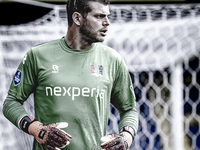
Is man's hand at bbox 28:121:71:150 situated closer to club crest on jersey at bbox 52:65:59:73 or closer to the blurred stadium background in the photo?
club crest on jersey at bbox 52:65:59:73

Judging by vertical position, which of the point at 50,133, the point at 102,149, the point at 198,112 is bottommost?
the point at 198,112

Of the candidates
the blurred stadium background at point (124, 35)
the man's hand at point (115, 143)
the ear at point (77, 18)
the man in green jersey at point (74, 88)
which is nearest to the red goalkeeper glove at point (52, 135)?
the man in green jersey at point (74, 88)

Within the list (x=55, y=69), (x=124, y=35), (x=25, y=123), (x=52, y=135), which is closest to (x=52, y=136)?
(x=52, y=135)

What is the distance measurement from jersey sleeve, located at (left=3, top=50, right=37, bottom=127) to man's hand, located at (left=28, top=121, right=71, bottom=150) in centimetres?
10

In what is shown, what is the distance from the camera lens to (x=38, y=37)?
176 centimetres

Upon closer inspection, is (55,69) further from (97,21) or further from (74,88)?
(97,21)

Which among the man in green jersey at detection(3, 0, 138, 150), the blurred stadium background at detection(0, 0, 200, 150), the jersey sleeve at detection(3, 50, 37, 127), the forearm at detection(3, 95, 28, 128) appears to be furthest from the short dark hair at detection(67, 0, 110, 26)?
the blurred stadium background at detection(0, 0, 200, 150)

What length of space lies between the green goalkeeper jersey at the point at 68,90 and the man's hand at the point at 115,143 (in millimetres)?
73

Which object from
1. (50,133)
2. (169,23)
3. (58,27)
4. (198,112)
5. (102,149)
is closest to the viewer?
(50,133)

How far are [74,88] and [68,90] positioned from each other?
0.07 feet

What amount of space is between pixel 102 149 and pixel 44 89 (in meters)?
0.29

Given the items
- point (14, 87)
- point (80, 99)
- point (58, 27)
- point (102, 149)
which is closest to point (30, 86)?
point (14, 87)

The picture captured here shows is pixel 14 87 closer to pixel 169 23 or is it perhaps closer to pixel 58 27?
pixel 58 27

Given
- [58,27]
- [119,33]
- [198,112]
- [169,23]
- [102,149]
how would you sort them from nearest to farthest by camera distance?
[102,149] → [58,27] → [169,23] → [119,33] → [198,112]
